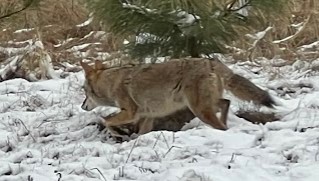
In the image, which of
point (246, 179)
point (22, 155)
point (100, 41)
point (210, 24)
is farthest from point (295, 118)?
point (100, 41)

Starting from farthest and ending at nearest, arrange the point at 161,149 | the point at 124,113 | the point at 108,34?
the point at 108,34 < the point at 124,113 < the point at 161,149

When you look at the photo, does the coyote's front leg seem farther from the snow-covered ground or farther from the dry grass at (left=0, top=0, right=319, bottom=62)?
the dry grass at (left=0, top=0, right=319, bottom=62)

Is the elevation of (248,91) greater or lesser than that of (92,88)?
greater

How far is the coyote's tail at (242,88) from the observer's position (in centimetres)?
567

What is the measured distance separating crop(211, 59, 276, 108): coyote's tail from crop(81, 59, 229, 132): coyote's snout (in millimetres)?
99

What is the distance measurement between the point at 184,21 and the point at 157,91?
0.83 m

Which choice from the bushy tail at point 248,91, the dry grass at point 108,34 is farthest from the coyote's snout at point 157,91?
the dry grass at point 108,34

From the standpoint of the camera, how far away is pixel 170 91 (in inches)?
228

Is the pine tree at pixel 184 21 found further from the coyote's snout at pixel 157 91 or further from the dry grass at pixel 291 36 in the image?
the dry grass at pixel 291 36

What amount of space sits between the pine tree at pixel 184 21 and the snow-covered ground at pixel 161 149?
744mm

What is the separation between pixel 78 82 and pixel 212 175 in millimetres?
4622

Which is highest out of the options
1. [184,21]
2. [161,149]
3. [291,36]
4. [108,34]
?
[184,21]

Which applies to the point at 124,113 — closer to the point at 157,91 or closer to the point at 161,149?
the point at 157,91

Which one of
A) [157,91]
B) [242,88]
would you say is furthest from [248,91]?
[157,91]
